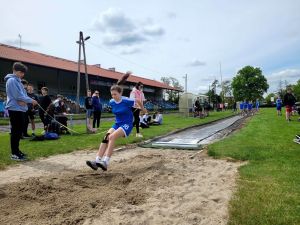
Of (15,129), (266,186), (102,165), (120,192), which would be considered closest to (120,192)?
(120,192)

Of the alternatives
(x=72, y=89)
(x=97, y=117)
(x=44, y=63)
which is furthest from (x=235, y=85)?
(x=97, y=117)

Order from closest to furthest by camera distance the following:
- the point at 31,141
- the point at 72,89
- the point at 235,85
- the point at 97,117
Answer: the point at 31,141 < the point at 97,117 < the point at 72,89 < the point at 235,85

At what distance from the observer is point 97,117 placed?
1622cm

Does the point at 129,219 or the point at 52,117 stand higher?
the point at 52,117

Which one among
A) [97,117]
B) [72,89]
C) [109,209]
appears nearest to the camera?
[109,209]

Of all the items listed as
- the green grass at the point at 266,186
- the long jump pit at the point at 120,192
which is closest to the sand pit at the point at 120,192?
the long jump pit at the point at 120,192

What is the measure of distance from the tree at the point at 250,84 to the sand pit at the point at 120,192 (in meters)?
110

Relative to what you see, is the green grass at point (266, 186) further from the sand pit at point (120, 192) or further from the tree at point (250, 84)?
the tree at point (250, 84)

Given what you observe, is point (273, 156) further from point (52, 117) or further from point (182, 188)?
point (52, 117)

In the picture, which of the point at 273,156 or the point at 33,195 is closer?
the point at 33,195

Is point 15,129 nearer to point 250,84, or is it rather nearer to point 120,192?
point 120,192

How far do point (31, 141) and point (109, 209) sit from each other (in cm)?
776

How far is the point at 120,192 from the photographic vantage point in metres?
5.07

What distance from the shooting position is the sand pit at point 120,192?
4090 millimetres
